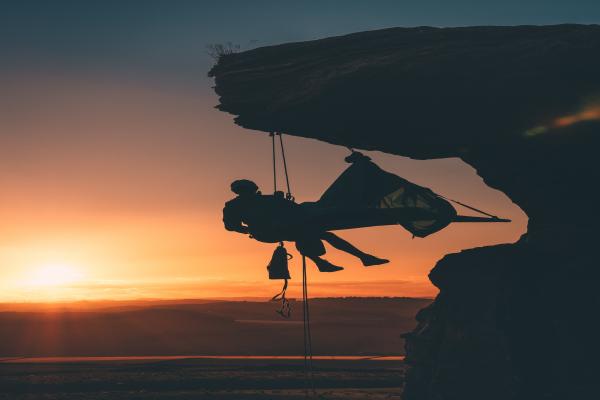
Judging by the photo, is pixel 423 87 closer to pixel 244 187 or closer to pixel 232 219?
pixel 244 187

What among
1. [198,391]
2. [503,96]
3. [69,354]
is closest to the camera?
→ [503,96]

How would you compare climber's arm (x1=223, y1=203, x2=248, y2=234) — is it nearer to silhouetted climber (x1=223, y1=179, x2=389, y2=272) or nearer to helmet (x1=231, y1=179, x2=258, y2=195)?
silhouetted climber (x1=223, y1=179, x2=389, y2=272)

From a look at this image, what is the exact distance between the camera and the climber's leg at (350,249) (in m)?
9.98

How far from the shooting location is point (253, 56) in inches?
461

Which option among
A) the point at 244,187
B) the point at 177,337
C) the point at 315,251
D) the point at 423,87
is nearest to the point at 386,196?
the point at 315,251

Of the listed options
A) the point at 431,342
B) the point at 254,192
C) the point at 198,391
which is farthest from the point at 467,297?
the point at 198,391

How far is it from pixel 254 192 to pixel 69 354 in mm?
29202

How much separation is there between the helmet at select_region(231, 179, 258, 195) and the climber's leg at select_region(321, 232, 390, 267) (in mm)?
1256

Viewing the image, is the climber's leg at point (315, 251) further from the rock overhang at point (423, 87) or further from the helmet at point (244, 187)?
the rock overhang at point (423, 87)

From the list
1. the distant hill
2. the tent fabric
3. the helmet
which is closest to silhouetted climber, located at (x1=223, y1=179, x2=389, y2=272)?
the helmet

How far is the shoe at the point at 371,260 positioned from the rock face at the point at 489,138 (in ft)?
6.18

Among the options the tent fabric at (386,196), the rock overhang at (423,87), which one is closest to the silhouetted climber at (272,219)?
the tent fabric at (386,196)

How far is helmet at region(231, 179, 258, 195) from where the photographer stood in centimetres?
992

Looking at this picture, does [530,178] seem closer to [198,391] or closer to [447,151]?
[447,151]
